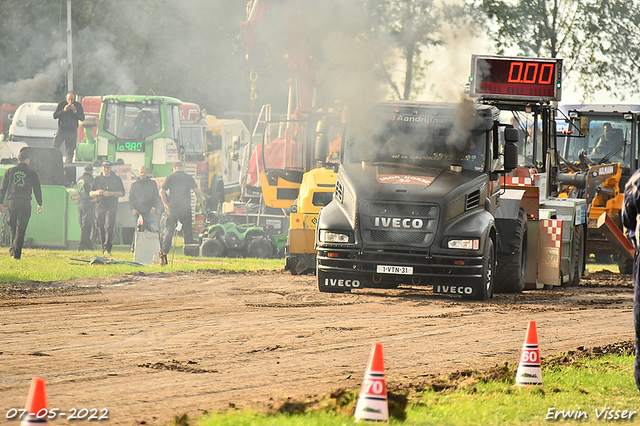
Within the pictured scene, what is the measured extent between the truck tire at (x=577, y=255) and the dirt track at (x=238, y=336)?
3.18 ft

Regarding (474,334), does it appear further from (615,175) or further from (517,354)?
(615,175)

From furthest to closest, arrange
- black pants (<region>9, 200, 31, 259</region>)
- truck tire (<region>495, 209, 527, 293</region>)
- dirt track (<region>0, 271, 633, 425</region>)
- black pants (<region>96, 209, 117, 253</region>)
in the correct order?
black pants (<region>96, 209, 117, 253</region>)
black pants (<region>9, 200, 31, 259</region>)
truck tire (<region>495, 209, 527, 293</region>)
dirt track (<region>0, 271, 633, 425</region>)

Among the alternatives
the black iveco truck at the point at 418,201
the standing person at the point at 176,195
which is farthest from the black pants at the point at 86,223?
the black iveco truck at the point at 418,201

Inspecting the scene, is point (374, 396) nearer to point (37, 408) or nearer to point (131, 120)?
point (37, 408)

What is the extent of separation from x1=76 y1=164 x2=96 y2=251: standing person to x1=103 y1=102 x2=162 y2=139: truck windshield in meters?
2.85

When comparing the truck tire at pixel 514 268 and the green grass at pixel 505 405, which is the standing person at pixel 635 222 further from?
the truck tire at pixel 514 268

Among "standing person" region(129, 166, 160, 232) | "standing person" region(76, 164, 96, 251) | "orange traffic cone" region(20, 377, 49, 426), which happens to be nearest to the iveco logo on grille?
"orange traffic cone" region(20, 377, 49, 426)

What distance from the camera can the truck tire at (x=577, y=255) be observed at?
15133mm

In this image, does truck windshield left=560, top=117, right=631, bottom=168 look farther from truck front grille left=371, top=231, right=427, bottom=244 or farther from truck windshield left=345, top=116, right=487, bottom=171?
truck front grille left=371, top=231, right=427, bottom=244

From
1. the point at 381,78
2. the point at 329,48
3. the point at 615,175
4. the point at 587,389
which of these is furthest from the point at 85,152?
the point at 587,389

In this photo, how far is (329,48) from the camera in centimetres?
1628

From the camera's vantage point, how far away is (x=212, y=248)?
754 inches

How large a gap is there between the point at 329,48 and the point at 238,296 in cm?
592

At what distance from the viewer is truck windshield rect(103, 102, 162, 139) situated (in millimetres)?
22688
